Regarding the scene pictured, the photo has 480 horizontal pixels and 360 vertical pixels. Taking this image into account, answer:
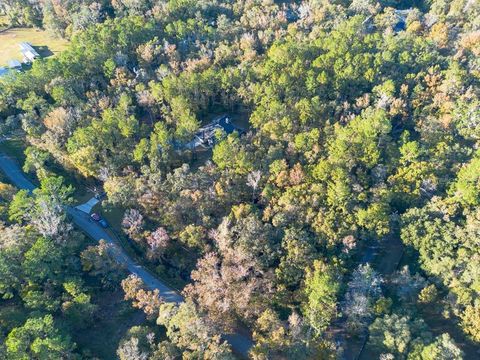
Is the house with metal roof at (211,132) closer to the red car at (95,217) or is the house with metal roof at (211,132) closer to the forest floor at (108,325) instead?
the red car at (95,217)

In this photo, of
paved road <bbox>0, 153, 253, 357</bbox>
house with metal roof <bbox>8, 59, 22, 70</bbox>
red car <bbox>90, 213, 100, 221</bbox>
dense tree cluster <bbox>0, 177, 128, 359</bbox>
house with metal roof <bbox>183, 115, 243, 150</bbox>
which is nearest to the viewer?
dense tree cluster <bbox>0, 177, 128, 359</bbox>

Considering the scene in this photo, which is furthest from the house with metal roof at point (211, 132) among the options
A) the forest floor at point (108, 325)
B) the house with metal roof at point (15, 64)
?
the house with metal roof at point (15, 64)

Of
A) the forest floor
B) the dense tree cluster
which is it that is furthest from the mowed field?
the forest floor

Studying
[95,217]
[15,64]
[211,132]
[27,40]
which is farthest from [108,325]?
[27,40]

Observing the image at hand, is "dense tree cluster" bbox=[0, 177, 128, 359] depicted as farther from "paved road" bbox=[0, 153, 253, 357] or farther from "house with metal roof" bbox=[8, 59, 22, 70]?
"house with metal roof" bbox=[8, 59, 22, 70]

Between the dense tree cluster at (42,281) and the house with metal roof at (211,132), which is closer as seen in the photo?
the dense tree cluster at (42,281)

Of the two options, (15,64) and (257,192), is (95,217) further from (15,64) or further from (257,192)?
(15,64)
